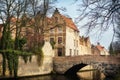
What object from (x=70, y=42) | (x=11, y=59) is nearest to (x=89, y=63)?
(x=11, y=59)

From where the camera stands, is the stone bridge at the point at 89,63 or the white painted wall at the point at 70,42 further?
the white painted wall at the point at 70,42

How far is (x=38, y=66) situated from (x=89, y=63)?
18.9ft

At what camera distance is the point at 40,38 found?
32500 mm

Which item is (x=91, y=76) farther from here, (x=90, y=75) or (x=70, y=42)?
(x=70, y=42)

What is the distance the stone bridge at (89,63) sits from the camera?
30.8 meters

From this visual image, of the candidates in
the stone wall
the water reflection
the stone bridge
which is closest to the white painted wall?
the water reflection

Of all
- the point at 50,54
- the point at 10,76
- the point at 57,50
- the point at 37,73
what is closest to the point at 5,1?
the point at 10,76

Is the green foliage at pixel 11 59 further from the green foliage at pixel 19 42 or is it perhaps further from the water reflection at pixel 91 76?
the water reflection at pixel 91 76

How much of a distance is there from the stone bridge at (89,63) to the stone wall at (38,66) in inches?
42.4

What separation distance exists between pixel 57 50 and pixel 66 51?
1.46 metres

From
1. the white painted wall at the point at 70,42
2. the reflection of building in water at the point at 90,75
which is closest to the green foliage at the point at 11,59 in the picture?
the reflection of building in water at the point at 90,75

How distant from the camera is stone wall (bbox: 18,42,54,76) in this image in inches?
1090

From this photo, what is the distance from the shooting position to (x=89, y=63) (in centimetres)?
3225

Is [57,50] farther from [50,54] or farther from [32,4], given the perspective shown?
[32,4]
